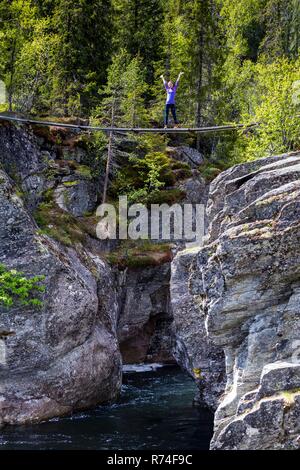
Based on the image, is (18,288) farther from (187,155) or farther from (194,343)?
(187,155)

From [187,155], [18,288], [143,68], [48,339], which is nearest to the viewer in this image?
[18,288]

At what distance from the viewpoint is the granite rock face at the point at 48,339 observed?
21.7 meters

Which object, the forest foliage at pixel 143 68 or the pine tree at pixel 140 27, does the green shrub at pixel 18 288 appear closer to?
the forest foliage at pixel 143 68

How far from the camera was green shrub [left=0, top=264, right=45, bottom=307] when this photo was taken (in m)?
22.0

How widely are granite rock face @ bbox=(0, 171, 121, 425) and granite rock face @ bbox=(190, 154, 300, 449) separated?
788cm

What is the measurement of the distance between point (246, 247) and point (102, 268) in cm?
1344

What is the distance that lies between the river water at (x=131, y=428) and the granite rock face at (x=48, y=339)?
29.6 inches

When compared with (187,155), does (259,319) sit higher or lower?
lower

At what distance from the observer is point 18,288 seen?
22.1 metres

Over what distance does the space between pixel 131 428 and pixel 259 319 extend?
774 cm

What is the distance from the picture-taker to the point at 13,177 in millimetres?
26703

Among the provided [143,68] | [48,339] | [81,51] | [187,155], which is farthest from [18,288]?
[143,68]

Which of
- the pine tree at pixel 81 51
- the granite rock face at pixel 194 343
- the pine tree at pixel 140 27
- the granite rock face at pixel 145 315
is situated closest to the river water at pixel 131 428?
the granite rock face at pixel 194 343

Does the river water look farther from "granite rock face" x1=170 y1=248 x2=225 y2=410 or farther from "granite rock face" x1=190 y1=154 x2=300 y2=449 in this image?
"granite rock face" x1=190 y1=154 x2=300 y2=449
